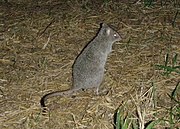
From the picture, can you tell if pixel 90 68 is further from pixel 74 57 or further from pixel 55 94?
pixel 74 57

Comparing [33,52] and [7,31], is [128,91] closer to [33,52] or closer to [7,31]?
[33,52]

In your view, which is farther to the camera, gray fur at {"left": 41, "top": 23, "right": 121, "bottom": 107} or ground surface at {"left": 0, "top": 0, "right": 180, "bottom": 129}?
gray fur at {"left": 41, "top": 23, "right": 121, "bottom": 107}

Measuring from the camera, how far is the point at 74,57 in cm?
424

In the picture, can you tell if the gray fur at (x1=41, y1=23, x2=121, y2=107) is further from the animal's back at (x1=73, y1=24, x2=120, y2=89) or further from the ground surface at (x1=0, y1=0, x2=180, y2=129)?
the ground surface at (x1=0, y1=0, x2=180, y2=129)

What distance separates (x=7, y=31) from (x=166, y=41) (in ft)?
6.29

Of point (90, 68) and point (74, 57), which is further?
point (74, 57)

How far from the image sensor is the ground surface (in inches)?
133

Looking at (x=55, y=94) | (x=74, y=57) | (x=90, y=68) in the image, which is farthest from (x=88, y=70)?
(x=74, y=57)

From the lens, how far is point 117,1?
5500 mm

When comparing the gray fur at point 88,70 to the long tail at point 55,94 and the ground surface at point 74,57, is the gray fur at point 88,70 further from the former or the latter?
the ground surface at point 74,57

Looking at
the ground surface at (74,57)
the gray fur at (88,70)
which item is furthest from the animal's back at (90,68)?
the ground surface at (74,57)

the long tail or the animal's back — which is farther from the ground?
the animal's back

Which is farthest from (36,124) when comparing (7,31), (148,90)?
(7,31)

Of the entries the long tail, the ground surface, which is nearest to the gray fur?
the long tail
